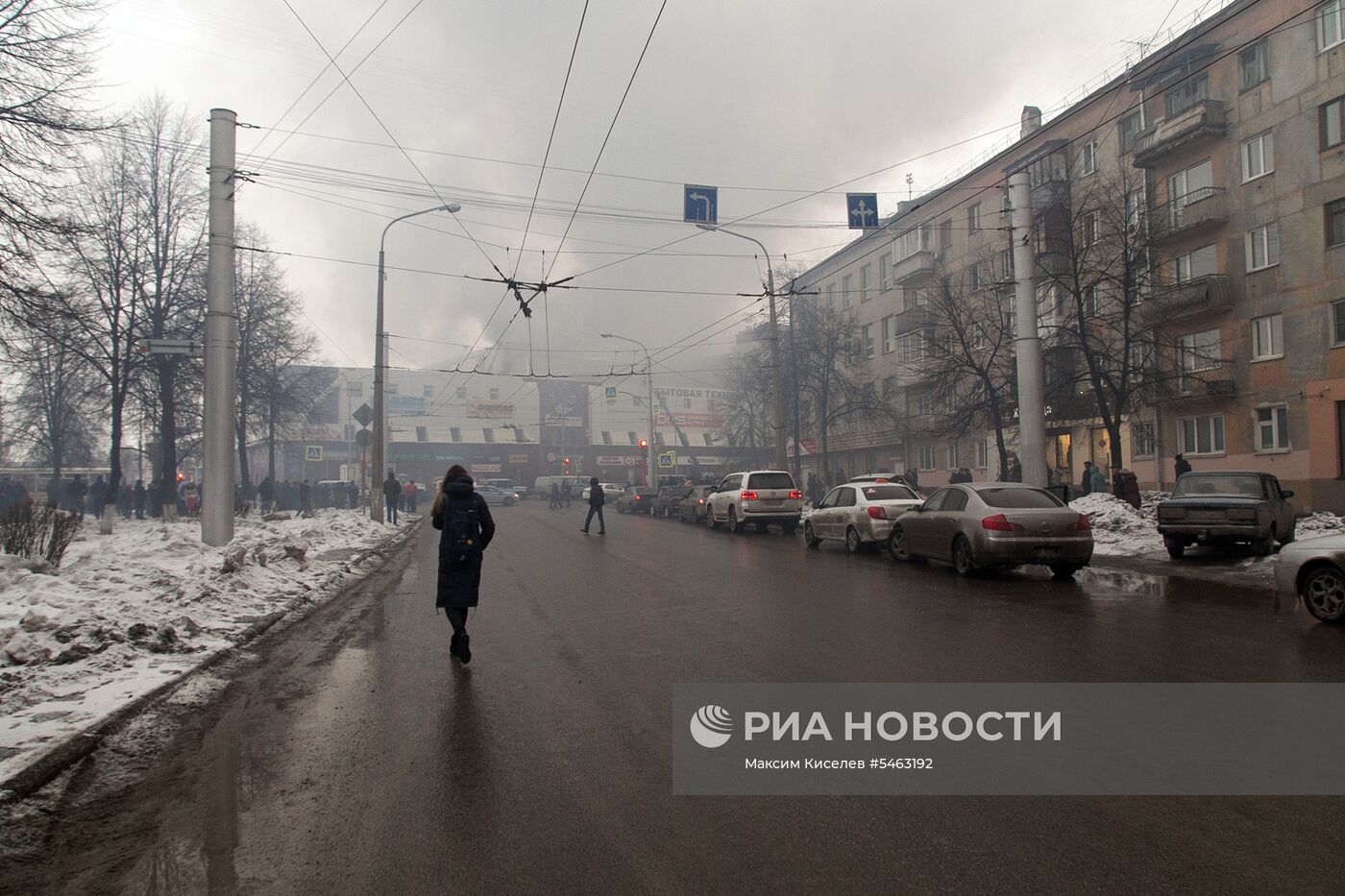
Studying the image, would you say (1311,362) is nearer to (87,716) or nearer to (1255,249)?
(1255,249)

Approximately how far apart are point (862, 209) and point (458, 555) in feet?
54.1

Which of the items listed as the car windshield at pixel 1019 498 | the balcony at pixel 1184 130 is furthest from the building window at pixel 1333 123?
the car windshield at pixel 1019 498

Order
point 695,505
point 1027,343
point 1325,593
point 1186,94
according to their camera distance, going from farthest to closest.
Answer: point 695,505
point 1186,94
point 1027,343
point 1325,593

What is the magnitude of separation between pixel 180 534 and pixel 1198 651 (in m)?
16.5

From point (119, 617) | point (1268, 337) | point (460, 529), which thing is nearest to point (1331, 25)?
point (1268, 337)

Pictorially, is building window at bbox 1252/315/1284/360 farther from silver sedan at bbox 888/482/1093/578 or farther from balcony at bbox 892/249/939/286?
silver sedan at bbox 888/482/1093/578

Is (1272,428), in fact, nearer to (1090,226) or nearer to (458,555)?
(1090,226)

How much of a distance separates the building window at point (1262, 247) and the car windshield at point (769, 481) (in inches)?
607

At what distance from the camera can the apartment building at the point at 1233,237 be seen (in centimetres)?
2369

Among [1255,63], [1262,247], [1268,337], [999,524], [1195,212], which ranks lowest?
[999,524]

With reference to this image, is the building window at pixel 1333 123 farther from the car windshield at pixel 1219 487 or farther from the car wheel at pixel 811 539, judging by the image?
the car wheel at pixel 811 539

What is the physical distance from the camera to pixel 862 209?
21.2 metres

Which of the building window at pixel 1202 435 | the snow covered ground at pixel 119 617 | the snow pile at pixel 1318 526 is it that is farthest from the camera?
the building window at pixel 1202 435

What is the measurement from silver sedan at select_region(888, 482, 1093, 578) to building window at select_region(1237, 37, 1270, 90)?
814 inches
